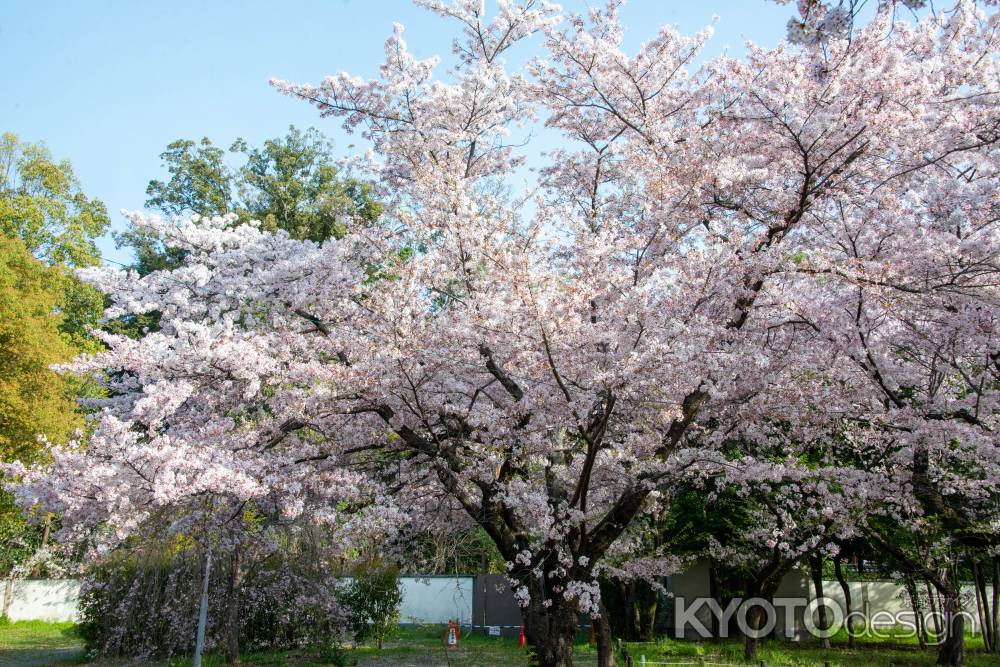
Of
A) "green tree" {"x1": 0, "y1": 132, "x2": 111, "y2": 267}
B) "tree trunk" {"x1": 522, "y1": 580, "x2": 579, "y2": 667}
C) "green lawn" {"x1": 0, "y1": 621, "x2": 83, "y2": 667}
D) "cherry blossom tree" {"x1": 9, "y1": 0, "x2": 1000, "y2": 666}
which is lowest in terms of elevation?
"green lawn" {"x1": 0, "y1": 621, "x2": 83, "y2": 667}

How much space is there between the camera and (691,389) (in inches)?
254

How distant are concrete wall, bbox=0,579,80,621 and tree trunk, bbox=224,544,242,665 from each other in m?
12.0

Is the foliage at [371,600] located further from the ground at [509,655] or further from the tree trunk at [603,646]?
the tree trunk at [603,646]

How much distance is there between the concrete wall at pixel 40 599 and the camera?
20172mm

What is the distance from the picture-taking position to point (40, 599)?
811 inches

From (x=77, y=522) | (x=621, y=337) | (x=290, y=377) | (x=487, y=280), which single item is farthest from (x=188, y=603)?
(x=621, y=337)

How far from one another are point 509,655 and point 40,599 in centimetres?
1504

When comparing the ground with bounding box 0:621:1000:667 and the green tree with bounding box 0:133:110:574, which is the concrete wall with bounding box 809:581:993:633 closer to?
the ground with bounding box 0:621:1000:667

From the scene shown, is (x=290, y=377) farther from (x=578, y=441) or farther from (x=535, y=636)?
(x=535, y=636)

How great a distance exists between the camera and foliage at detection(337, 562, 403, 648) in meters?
14.5

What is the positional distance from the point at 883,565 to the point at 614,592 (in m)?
5.62

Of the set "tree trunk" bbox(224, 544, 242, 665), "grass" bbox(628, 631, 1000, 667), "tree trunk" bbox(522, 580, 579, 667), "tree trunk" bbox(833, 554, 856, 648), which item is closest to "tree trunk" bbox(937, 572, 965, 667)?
"grass" bbox(628, 631, 1000, 667)

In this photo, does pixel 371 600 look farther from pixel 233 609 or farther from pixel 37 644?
pixel 37 644

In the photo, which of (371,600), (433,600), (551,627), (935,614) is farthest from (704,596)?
(551,627)
